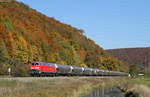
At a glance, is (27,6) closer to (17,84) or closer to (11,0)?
(11,0)

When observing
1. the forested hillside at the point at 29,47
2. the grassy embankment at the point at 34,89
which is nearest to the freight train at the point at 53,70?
the forested hillside at the point at 29,47

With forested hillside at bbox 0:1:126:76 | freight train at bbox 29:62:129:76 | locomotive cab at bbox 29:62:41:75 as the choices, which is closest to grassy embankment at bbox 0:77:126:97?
locomotive cab at bbox 29:62:41:75

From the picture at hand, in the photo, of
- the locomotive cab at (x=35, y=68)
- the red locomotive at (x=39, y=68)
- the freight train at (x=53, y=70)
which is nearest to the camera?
the locomotive cab at (x=35, y=68)

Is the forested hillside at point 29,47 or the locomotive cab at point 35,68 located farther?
the forested hillside at point 29,47

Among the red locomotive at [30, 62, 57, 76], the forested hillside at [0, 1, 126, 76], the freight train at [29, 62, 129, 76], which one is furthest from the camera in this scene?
the forested hillside at [0, 1, 126, 76]

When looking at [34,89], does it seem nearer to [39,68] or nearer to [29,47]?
[39,68]

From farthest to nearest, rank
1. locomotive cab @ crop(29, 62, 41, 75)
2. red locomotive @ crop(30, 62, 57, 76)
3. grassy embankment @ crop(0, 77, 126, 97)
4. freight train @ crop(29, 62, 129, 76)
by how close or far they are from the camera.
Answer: freight train @ crop(29, 62, 129, 76), red locomotive @ crop(30, 62, 57, 76), locomotive cab @ crop(29, 62, 41, 75), grassy embankment @ crop(0, 77, 126, 97)

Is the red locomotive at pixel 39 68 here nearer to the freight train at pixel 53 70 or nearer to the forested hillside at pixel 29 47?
the freight train at pixel 53 70

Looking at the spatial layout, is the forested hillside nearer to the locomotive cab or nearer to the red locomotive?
the locomotive cab

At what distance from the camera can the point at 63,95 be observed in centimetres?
3512

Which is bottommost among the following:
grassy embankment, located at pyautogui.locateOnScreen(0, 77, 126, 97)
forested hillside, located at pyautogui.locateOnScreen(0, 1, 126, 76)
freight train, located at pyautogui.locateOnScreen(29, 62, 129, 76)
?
grassy embankment, located at pyautogui.locateOnScreen(0, 77, 126, 97)

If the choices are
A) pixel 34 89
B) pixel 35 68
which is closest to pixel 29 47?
pixel 35 68

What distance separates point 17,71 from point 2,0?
80.4 metres

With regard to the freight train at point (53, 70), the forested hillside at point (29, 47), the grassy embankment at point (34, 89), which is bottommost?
the grassy embankment at point (34, 89)
